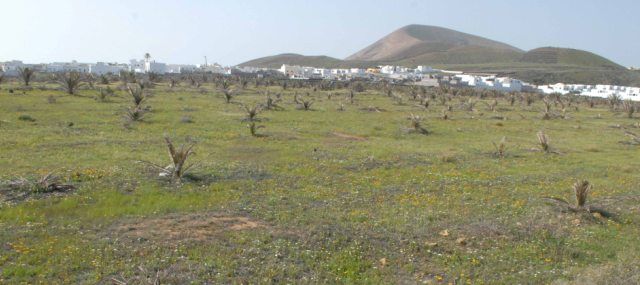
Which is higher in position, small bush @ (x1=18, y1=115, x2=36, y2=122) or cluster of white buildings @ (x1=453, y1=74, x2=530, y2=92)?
cluster of white buildings @ (x1=453, y1=74, x2=530, y2=92)

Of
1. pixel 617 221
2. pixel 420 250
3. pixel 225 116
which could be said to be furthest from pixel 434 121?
pixel 420 250

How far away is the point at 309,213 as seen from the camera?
41.1 feet

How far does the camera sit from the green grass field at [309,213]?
918 cm

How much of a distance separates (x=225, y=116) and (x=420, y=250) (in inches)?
965

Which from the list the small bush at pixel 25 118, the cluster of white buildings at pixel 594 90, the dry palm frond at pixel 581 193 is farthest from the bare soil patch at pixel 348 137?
the cluster of white buildings at pixel 594 90

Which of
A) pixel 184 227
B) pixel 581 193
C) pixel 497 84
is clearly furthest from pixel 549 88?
pixel 184 227

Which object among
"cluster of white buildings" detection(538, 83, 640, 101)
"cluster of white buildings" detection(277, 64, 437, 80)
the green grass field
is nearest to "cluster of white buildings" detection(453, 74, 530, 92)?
"cluster of white buildings" detection(538, 83, 640, 101)

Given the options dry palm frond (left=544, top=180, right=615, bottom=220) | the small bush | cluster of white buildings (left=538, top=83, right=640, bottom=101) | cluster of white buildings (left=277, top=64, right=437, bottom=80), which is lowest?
dry palm frond (left=544, top=180, right=615, bottom=220)

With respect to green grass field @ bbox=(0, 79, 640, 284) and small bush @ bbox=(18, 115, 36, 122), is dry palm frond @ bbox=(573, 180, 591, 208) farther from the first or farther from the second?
small bush @ bbox=(18, 115, 36, 122)

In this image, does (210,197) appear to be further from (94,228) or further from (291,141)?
(291,141)

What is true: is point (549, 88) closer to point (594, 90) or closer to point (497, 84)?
point (594, 90)

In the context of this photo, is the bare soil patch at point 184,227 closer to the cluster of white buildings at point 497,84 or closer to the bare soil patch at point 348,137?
the bare soil patch at point 348,137

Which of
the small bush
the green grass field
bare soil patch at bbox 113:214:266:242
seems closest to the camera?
the green grass field

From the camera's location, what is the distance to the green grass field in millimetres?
9180
